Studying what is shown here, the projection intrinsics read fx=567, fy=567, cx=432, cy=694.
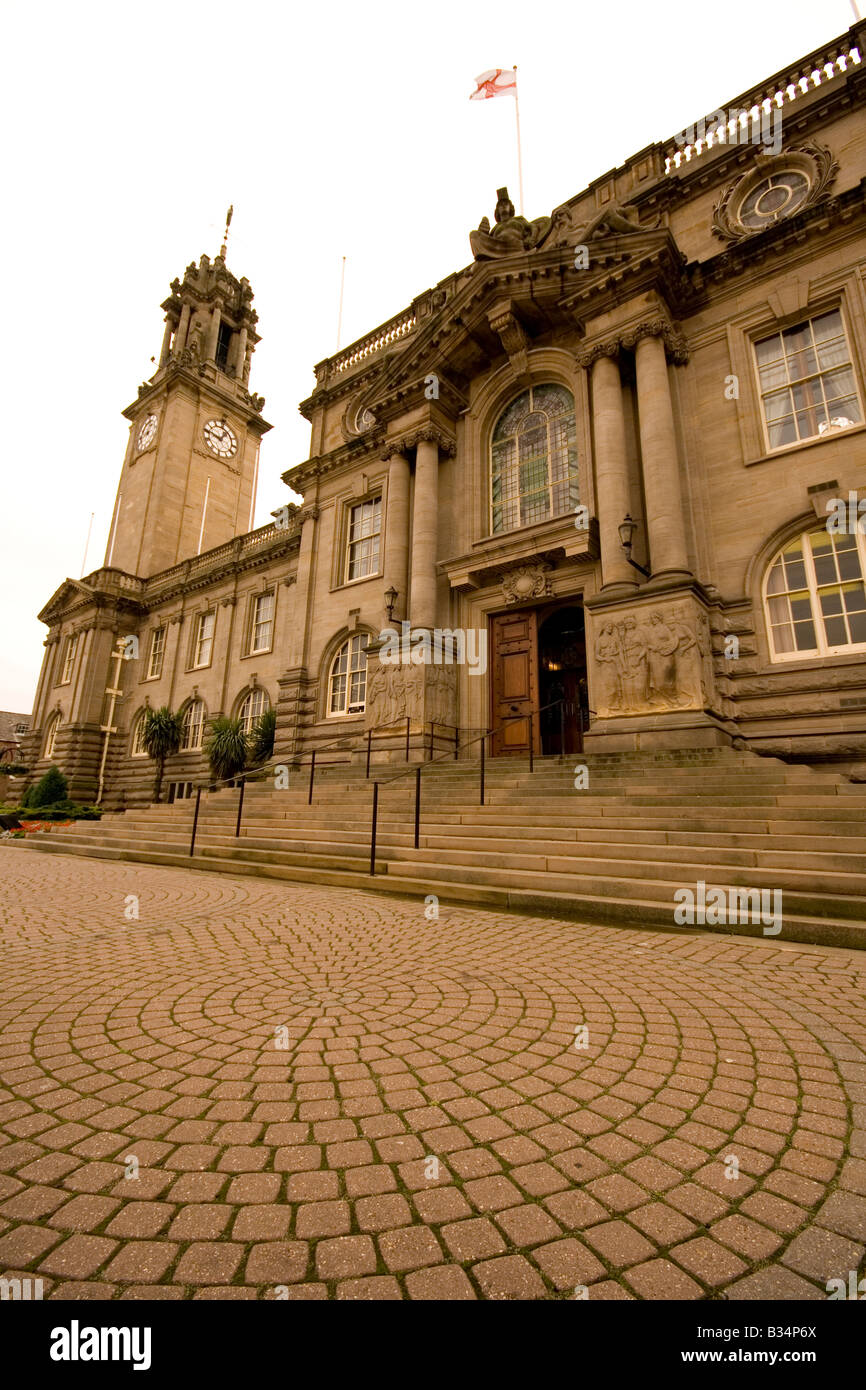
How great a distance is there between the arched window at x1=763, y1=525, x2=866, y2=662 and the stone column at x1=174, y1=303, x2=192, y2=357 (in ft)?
130

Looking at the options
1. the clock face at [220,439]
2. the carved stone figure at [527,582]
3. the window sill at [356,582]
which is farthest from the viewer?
the clock face at [220,439]

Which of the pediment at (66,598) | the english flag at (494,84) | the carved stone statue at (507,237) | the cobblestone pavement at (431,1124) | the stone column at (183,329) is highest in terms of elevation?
the stone column at (183,329)

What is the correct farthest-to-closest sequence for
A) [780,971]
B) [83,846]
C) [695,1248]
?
[83,846], [780,971], [695,1248]

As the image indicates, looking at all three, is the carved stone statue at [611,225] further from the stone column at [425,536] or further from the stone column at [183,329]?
the stone column at [183,329]

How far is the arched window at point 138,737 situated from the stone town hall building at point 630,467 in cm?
1316

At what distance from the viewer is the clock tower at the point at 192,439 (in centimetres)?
3269

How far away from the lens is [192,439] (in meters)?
34.2

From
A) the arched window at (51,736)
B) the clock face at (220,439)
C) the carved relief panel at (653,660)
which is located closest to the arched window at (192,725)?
the arched window at (51,736)

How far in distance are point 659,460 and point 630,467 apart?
1.16 m

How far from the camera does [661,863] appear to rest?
18.9ft

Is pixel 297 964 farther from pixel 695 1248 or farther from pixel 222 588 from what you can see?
pixel 222 588

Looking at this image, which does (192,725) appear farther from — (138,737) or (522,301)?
(522,301)
